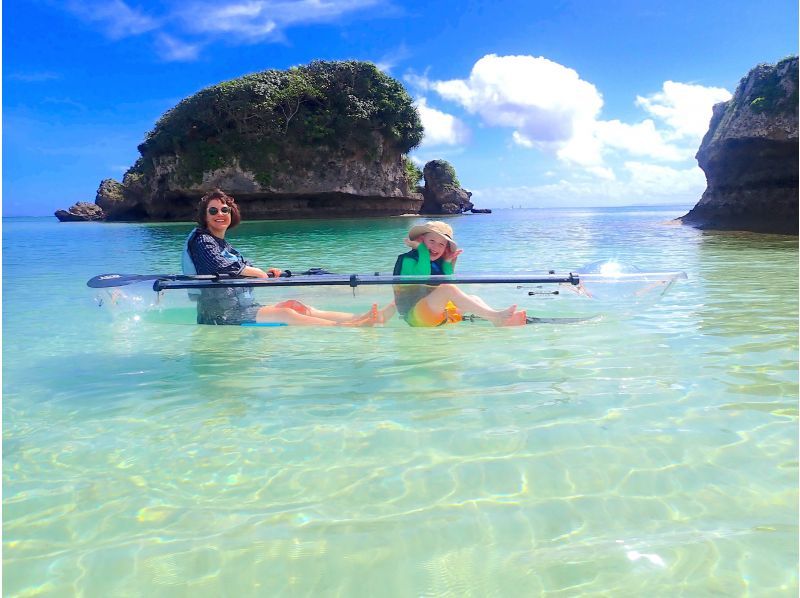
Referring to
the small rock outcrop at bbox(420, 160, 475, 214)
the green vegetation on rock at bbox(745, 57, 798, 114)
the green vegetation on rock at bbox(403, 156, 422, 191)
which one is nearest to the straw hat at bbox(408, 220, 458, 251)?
the green vegetation on rock at bbox(745, 57, 798, 114)

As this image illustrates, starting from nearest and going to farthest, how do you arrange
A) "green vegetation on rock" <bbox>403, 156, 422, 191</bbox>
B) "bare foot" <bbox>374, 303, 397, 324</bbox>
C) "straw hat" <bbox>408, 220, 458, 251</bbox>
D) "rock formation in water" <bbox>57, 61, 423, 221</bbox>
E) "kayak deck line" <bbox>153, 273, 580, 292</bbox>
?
1. "kayak deck line" <bbox>153, 273, 580, 292</bbox>
2. "straw hat" <bbox>408, 220, 458, 251</bbox>
3. "bare foot" <bbox>374, 303, 397, 324</bbox>
4. "rock formation in water" <bbox>57, 61, 423, 221</bbox>
5. "green vegetation on rock" <bbox>403, 156, 422, 191</bbox>

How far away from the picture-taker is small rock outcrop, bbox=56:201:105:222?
174ft

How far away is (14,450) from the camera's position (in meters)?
2.88

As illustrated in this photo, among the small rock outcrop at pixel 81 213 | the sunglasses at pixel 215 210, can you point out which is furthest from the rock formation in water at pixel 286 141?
the sunglasses at pixel 215 210

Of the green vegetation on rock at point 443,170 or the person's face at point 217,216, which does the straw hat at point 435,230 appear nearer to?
the person's face at point 217,216

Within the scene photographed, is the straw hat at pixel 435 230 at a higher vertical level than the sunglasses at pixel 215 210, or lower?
lower

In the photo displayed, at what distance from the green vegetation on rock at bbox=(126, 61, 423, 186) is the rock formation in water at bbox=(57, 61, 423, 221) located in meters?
0.07

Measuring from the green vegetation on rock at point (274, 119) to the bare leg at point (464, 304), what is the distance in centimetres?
3424

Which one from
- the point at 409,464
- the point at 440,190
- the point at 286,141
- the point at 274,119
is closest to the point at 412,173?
the point at 440,190

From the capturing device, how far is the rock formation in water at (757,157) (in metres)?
18.3

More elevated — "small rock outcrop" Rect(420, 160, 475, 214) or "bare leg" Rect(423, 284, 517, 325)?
"small rock outcrop" Rect(420, 160, 475, 214)

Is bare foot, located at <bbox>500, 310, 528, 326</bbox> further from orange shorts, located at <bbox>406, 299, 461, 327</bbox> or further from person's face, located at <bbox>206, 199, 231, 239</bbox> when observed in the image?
person's face, located at <bbox>206, 199, 231, 239</bbox>

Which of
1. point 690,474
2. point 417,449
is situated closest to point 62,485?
point 417,449

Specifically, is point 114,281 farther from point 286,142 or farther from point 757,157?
point 286,142
